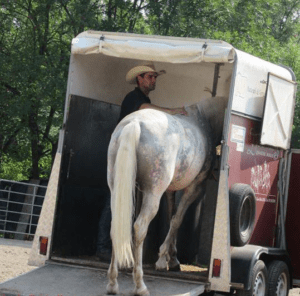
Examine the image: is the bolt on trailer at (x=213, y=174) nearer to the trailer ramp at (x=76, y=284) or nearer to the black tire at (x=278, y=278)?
the black tire at (x=278, y=278)

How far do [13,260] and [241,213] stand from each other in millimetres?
5368

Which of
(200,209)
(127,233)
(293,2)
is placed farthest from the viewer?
(293,2)

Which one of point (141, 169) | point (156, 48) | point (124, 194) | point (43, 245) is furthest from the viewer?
point (43, 245)

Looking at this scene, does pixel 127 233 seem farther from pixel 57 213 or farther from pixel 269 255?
pixel 269 255

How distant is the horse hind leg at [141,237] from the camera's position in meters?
7.07

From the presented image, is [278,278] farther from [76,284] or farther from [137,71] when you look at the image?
[137,71]

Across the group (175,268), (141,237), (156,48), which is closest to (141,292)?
(141,237)

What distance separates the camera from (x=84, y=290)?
7.18m

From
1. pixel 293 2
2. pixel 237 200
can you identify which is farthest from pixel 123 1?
pixel 237 200

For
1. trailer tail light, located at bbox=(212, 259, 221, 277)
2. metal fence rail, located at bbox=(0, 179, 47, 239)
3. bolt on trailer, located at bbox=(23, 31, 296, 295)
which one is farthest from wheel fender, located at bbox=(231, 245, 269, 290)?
metal fence rail, located at bbox=(0, 179, 47, 239)

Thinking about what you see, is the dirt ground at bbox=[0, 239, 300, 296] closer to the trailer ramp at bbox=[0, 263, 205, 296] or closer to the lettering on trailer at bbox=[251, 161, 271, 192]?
the trailer ramp at bbox=[0, 263, 205, 296]

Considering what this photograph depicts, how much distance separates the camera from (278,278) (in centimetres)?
877

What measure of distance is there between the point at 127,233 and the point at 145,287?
58 centimetres

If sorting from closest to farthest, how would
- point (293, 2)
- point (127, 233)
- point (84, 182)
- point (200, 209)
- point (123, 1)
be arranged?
point (127, 233) < point (84, 182) < point (200, 209) < point (123, 1) < point (293, 2)
